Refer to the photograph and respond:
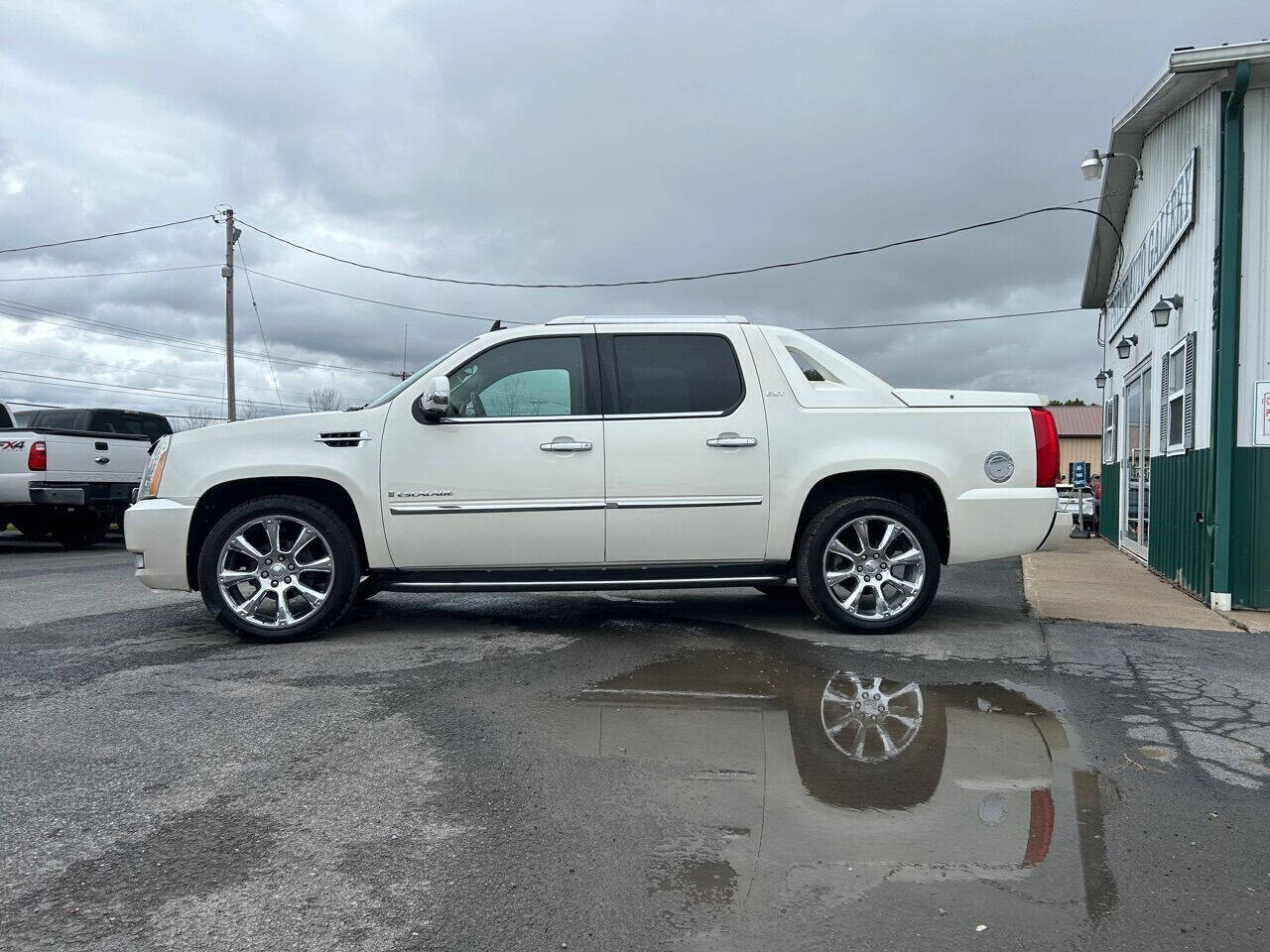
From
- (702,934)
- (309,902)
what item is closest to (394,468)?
(309,902)

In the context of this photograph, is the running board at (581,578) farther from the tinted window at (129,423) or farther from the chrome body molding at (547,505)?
the tinted window at (129,423)

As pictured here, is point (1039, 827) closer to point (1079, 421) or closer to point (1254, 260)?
point (1254, 260)

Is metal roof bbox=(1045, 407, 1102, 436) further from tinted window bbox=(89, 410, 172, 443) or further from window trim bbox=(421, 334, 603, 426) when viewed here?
window trim bbox=(421, 334, 603, 426)

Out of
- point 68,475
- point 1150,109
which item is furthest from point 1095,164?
point 68,475

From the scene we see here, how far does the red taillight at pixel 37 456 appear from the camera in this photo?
12.3 m

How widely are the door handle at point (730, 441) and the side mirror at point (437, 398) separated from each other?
1.61m

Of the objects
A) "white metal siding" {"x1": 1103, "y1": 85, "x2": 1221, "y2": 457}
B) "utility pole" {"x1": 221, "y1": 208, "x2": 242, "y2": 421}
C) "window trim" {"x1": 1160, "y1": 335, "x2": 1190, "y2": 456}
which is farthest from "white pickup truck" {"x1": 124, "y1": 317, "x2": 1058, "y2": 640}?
"utility pole" {"x1": 221, "y1": 208, "x2": 242, "y2": 421}

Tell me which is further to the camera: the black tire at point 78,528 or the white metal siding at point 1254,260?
the black tire at point 78,528

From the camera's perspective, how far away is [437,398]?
228 inches

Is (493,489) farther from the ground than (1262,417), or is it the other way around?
(1262,417)

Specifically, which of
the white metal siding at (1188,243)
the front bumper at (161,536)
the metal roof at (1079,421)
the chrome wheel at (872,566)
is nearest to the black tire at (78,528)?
the front bumper at (161,536)

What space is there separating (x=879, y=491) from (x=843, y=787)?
10.2ft

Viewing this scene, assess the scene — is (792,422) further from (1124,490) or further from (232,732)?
(1124,490)

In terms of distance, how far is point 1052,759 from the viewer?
3.78 metres
